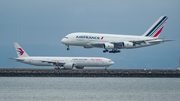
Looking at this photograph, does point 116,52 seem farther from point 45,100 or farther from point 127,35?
point 45,100

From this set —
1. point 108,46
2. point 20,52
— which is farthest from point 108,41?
point 20,52

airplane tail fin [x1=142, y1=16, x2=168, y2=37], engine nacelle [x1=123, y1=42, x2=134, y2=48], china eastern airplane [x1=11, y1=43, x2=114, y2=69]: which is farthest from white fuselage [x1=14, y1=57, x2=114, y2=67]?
engine nacelle [x1=123, y1=42, x2=134, y2=48]

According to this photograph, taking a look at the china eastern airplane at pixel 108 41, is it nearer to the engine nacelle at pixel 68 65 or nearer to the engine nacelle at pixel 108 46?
the engine nacelle at pixel 108 46

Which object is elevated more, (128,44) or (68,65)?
(128,44)

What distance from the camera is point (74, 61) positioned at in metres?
113

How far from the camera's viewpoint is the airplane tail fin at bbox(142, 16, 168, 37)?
106 m

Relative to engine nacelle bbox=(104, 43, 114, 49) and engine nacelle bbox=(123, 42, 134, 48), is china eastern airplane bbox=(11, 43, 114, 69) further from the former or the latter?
engine nacelle bbox=(104, 43, 114, 49)

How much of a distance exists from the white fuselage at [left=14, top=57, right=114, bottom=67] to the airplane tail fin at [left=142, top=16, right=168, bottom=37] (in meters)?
16.9

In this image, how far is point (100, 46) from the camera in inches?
3588

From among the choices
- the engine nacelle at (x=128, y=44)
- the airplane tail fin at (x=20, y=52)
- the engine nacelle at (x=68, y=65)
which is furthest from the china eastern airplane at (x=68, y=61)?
the engine nacelle at (x=128, y=44)

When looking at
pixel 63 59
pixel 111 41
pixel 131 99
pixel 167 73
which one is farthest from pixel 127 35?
pixel 131 99

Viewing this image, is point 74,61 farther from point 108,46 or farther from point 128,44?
point 128,44

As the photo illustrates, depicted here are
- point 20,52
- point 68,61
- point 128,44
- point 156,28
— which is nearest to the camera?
point 128,44

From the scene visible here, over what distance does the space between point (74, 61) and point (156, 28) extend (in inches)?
1209
